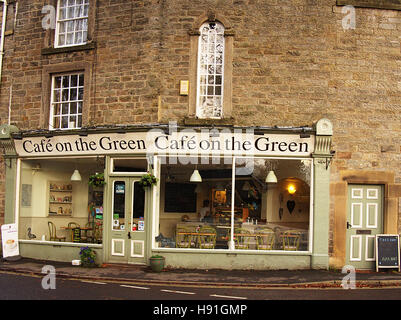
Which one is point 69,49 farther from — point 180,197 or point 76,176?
point 180,197

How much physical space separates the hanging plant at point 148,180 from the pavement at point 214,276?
2.31 m

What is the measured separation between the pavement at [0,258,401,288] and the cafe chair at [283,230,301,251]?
0.75 metres

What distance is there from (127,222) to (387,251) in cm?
731

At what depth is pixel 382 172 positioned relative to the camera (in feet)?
45.0

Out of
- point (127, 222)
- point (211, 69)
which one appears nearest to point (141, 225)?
point (127, 222)

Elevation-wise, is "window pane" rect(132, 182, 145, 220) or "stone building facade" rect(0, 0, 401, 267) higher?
"stone building facade" rect(0, 0, 401, 267)

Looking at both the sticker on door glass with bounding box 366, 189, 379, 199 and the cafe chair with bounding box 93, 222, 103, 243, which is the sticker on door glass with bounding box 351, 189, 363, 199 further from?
the cafe chair with bounding box 93, 222, 103, 243

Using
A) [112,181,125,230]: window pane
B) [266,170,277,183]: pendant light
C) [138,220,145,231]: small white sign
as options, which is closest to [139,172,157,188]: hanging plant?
[112,181,125,230]: window pane

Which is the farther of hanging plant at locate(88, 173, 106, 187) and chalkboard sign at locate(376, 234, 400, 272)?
hanging plant at locate(88, 173, 106, 187)

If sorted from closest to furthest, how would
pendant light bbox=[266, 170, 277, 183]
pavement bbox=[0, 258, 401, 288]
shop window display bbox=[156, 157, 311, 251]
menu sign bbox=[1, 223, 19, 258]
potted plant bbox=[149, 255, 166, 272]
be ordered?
pavement bbox=[0, 258, 401, 288], potted plant bbox=[149, 255, 166, 272], shop window display bbox=[156, 157, 311, 251], pendant light bbox=[266, 170, 277, 183], menu sign bbox=[1, 223, 19, 258]

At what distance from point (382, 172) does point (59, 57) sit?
10.3m

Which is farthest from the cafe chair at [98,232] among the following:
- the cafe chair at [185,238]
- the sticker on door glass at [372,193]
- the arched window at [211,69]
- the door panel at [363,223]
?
the sticker on door glass at [372,193]

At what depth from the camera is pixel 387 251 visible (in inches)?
524

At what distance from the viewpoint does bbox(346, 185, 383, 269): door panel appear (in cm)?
1363
